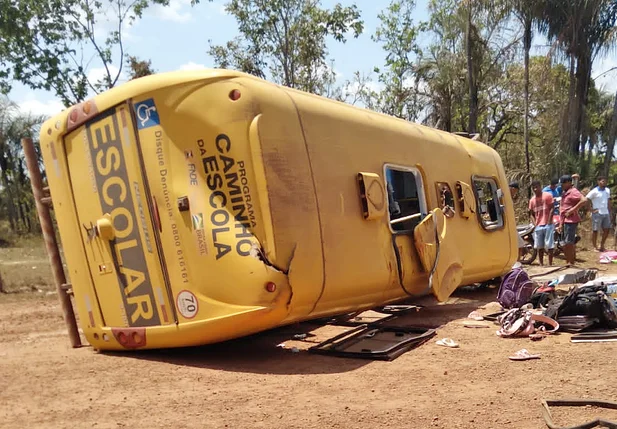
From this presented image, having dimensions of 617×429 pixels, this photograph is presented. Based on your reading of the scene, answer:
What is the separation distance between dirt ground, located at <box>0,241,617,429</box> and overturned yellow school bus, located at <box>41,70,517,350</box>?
375 millimetres

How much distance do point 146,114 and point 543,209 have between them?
881 cm

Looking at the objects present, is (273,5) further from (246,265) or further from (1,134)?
(1,134)

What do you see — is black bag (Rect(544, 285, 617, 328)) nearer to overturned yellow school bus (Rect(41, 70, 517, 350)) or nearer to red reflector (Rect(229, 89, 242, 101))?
overturned yellow school bus (Rect(41, 70, 517, 350))

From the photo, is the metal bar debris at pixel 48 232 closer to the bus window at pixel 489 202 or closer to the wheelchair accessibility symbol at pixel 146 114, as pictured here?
the wheelchair accessibility symbol at pixel 146 114

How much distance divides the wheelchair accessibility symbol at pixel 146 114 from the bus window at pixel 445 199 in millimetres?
3406

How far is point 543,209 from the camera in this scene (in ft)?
37.2

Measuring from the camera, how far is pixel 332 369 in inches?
182

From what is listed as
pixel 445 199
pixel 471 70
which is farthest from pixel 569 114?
pixel 445 199

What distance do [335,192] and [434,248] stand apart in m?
1.60

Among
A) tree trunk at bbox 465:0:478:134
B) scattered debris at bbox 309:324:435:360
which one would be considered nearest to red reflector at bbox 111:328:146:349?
scattered debris at bbox 309:324:435:360

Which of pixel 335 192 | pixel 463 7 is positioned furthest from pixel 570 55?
pixel 335 192

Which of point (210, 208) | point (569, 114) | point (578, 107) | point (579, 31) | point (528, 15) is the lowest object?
point (210, 208)

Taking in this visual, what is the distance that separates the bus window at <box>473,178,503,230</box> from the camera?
26.2 ft

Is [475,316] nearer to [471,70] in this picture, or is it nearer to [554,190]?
[554,190]
